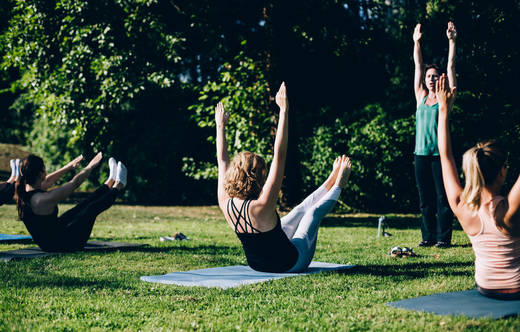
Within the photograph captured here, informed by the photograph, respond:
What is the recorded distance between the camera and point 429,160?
6.91 meters

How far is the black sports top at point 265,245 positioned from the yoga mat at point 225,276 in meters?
0.12

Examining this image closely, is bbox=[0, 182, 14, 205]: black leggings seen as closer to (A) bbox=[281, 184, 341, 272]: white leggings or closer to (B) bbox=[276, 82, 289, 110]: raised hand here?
(A) bbox=[281, 184, 341, 272]: white leggings

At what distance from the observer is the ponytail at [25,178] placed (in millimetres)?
6230

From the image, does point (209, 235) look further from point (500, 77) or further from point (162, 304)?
point (500, 77)

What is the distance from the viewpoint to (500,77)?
12.7 m

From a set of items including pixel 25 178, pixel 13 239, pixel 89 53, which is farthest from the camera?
pixel 89 53

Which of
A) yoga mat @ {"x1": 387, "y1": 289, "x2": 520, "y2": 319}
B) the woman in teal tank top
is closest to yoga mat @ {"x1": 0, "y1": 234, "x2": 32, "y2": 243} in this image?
the woman in teal tank top

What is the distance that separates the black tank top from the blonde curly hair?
2.72 m

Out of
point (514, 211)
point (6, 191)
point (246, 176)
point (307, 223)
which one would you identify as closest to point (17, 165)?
point (6, 191)

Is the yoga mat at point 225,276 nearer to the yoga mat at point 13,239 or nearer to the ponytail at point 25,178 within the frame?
the ponytail at point 25,178

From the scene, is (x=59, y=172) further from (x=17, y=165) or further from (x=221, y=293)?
→ (x=221, y=293)

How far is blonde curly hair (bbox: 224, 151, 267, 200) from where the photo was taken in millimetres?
4730

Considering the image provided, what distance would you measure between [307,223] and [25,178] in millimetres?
3520

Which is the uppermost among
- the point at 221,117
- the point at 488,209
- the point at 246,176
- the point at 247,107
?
the point at 247,107
